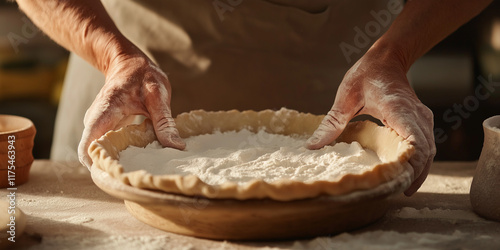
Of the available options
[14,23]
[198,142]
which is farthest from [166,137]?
[14,23]

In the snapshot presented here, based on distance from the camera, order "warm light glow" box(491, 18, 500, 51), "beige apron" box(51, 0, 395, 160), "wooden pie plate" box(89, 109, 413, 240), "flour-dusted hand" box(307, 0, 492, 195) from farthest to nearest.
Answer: "warm light glow" box(491, 18, 500, 51) < "beige apron" box(51, 0, 395, 160) < "flour-dusted hand" box(307, 0, 492, 195) < "wooden pie plate" box(89, 109, 413, 240)

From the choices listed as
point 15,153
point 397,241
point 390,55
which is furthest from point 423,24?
point 15,153

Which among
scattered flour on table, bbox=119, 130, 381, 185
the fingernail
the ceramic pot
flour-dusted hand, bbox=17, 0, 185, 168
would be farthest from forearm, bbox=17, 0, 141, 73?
the ceramic pot

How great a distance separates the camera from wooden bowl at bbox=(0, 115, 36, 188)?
155 cm

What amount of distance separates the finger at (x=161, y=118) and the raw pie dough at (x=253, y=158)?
0.03 meters

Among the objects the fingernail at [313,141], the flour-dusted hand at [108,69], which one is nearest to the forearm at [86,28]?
the flour-dusted hand at [108,69]

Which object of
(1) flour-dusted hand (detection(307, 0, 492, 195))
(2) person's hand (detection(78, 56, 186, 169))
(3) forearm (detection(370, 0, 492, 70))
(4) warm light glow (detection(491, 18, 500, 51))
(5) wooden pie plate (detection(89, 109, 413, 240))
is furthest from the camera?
(4) warm light glow (detection(491, 18, 500, 51))

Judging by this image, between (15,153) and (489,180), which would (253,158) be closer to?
(489,180)

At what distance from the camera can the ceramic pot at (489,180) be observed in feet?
3.99

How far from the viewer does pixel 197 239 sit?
43.5 inches

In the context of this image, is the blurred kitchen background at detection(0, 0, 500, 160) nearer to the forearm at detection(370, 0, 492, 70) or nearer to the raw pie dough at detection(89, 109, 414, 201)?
the forearm at detection(370, 0, 492, 70)

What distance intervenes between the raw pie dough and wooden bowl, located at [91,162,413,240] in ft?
0.06

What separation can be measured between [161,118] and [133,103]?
95mm

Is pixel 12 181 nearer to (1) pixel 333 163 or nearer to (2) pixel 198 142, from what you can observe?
(2) pixel 198 142
